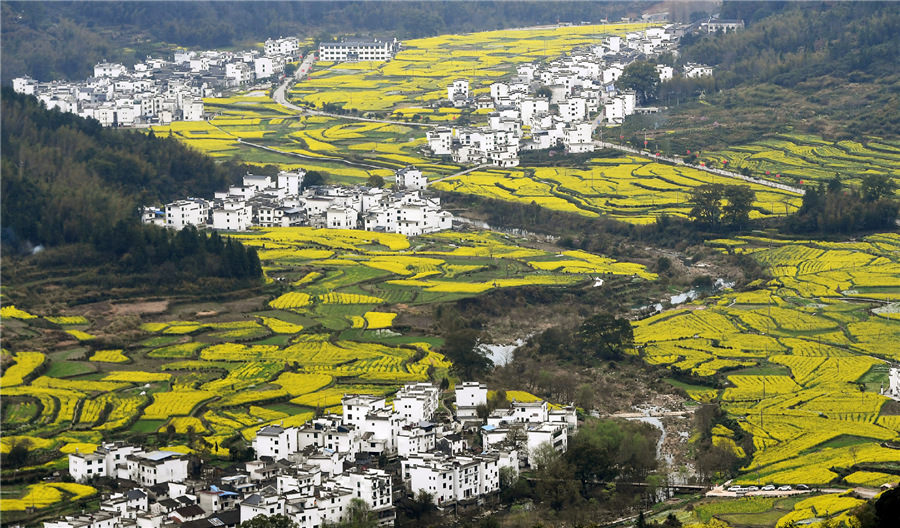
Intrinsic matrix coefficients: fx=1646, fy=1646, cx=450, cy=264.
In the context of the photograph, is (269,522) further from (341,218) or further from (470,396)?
(341,218)

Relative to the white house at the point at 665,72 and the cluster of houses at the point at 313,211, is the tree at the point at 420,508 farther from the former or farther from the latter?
the white house at the point at 665,72

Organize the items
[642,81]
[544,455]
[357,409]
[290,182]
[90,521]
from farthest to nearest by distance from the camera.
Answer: [642,81] < [290,182] < [357,409] < [544,455] < [90,521]

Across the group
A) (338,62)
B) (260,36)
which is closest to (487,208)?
(338,62)

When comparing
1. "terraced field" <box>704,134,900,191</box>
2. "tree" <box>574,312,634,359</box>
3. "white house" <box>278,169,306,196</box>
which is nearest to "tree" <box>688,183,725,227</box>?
"terraced field" <box>704,134,900,191</box>

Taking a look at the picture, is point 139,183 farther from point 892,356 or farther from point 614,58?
point 614,58

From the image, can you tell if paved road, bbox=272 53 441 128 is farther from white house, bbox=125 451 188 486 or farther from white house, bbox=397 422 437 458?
white house, bbox=125 451 188 486

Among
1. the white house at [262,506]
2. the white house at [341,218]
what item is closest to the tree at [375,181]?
the white house at [341,218]

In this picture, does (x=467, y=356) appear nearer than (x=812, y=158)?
Yes

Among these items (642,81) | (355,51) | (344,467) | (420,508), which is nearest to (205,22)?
(355,51)
